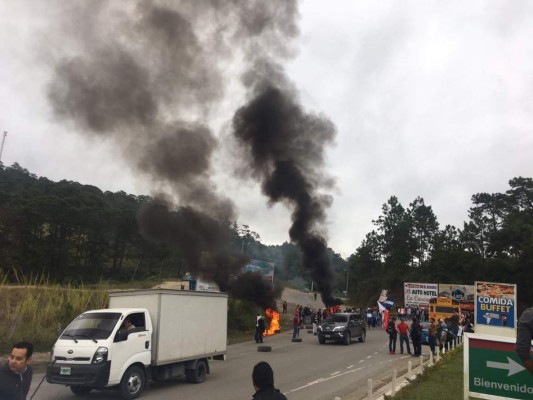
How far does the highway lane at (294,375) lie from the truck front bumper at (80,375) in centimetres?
99

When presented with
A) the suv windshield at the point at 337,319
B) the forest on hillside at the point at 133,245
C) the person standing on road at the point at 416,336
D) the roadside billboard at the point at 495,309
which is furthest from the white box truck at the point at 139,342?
the forest on hillside at the point at 133,245

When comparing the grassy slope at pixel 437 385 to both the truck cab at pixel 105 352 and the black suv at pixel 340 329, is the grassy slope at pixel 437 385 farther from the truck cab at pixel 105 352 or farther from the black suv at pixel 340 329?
the black suv at pixel 340 329

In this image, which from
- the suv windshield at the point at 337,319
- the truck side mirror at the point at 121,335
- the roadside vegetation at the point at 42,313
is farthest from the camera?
the suv windshield at the point at 337,319

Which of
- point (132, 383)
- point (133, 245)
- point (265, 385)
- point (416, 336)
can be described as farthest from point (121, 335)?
point (133, 245)

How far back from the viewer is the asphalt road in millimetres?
9875

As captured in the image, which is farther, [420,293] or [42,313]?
[420,293]

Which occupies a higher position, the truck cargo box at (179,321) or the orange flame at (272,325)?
the truck cargo box at (179,321)

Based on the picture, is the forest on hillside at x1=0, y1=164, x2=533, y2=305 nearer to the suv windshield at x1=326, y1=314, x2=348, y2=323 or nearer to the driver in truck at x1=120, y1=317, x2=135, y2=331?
the suv windshield at x1=326, y1=314, x2=348, y2=323

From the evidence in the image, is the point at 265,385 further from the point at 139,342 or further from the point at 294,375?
the point at 294,375

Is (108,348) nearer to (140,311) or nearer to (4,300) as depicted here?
(140,311)

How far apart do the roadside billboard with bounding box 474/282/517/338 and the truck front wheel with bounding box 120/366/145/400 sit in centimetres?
1033

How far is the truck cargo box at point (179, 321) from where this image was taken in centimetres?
1034

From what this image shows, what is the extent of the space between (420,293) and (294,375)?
93.3 feet

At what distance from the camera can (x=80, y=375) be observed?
8.53 metres
